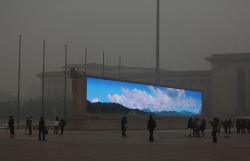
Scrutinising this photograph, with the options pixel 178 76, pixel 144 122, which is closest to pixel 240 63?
pixel 178 76

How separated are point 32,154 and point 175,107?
2088 inches

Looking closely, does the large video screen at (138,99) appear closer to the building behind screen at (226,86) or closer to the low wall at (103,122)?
the low wall at (103,122)

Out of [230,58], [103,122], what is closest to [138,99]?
[103,122]

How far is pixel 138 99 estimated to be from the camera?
6206 cm

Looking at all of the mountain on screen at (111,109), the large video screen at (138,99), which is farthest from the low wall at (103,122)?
the large video screen at (138,99)

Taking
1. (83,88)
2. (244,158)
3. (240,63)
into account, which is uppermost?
(240,63)

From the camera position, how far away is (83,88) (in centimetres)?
5338

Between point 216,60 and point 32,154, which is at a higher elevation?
point 216,60

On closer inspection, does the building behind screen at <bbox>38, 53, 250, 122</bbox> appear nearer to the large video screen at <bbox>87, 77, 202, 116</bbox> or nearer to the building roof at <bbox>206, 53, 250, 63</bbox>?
the building roof at <bbox>206, 53, 250, 63</bbox>

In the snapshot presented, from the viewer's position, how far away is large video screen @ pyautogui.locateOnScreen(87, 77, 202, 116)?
180 ft

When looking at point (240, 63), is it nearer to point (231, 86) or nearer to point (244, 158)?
point (231, 86)

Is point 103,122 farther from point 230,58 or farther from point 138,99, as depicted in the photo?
point 230,58

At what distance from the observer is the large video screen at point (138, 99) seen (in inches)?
2163

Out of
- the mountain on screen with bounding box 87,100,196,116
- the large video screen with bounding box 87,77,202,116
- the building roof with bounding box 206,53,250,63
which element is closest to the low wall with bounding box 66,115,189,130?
the mountain on screen with bounding box 87,100,196,116
